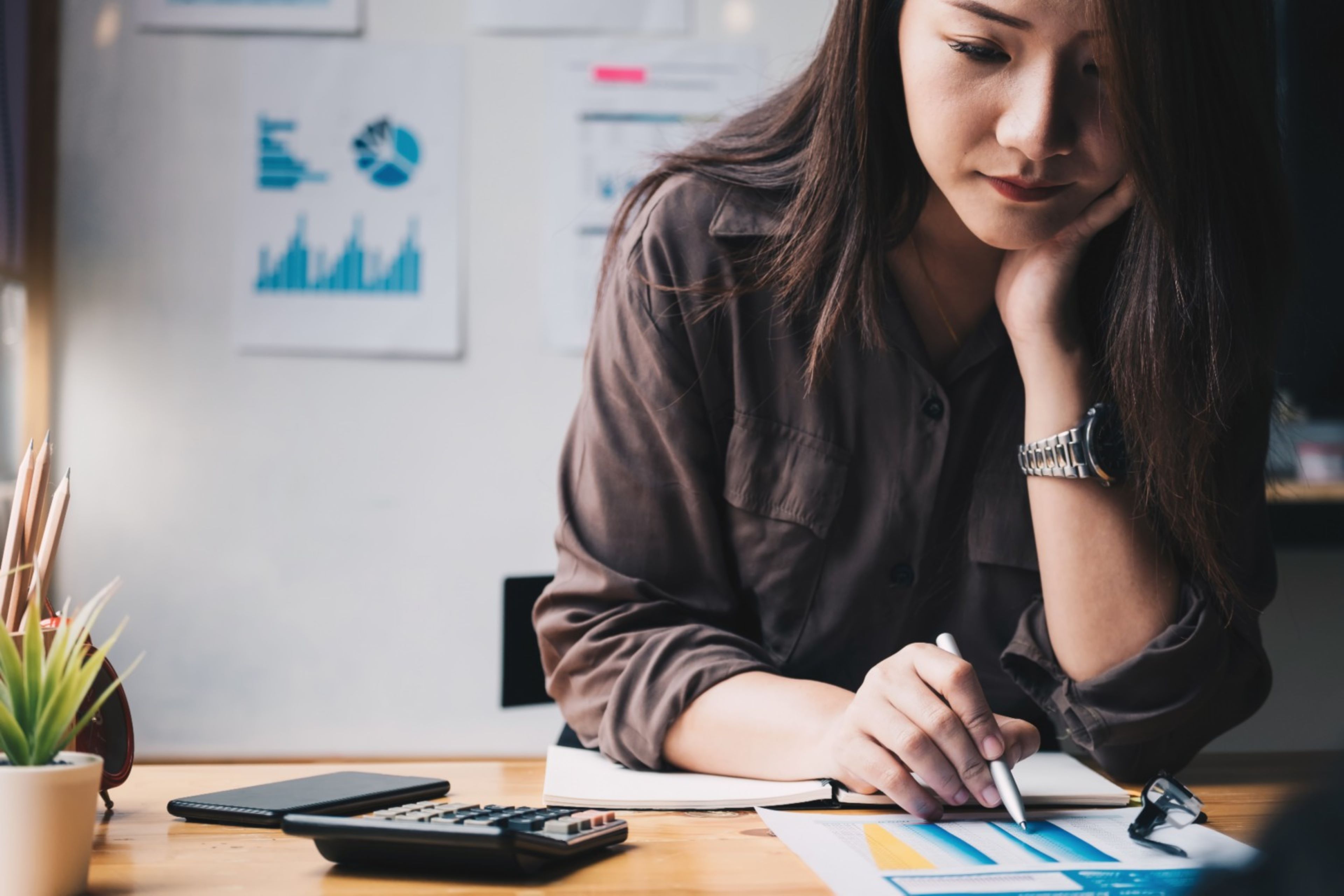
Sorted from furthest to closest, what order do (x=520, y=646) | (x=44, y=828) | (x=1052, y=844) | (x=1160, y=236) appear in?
(x=520, y=646) → (x=1160, y=236) → (x=1052, y=844) → (x=44, y=828)

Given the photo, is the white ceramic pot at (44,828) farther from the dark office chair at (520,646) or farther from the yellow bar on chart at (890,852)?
the dark office chair at (520,646)

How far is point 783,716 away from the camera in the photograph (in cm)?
77

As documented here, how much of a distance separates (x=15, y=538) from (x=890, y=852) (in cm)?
51

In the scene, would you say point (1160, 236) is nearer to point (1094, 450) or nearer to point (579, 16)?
point (1094, 450)

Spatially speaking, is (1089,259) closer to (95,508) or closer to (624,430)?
(624,430)

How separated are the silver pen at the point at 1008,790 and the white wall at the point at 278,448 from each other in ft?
4.66

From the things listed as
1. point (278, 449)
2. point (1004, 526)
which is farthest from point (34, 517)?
point (278, 449)

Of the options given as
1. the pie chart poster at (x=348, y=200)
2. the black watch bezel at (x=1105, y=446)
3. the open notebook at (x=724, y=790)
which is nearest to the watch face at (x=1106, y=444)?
the black watch bezel at (x=1105, y=446)

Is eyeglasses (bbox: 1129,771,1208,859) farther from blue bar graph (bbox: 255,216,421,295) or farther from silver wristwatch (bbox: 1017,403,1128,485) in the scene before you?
blue bar graph (bbox: 255,216,421,295)

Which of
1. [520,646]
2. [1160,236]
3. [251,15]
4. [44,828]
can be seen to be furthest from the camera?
[251,15]

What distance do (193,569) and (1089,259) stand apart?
1651 millimetres

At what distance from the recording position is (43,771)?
0.51m

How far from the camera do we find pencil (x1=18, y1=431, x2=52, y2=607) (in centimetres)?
64

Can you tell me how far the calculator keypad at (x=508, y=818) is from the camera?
0.56 m
